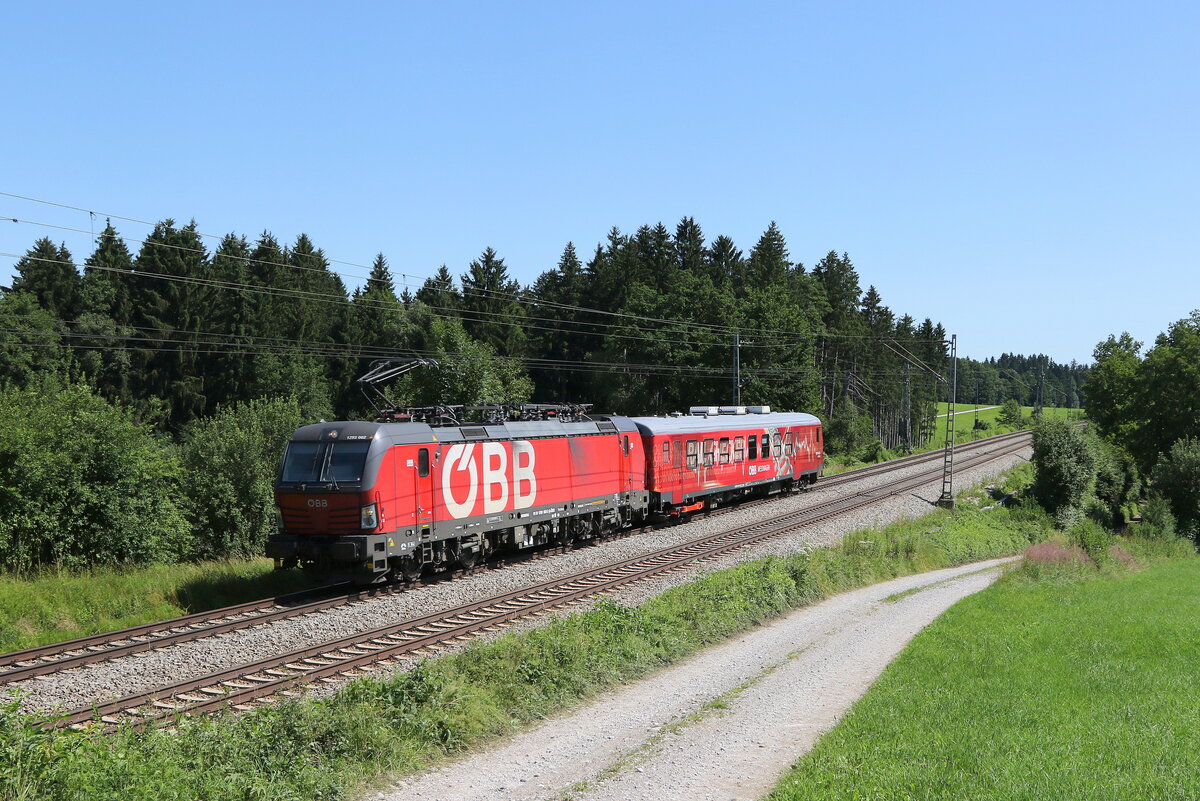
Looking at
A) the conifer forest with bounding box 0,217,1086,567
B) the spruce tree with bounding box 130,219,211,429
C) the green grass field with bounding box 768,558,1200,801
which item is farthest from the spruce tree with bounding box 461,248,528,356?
the green grass field with bounding box 768,558,1200,801

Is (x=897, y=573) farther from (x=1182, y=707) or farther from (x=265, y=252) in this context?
(x=265, y=252)

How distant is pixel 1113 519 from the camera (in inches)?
2140

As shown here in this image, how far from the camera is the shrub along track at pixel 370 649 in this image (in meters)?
12.3

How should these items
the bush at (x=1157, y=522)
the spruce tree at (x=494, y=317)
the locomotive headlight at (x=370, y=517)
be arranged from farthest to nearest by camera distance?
the spruce tree at (x=494, y=317)
the bush at (x=1157, y=522)
the locomotive headlight at (x=370, y=517)

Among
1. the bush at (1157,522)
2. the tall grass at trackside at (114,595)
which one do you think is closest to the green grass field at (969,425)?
the bush at (1157,522)

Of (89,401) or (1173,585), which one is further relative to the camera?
(1173,585)

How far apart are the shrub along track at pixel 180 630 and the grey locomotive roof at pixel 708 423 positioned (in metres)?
9.91

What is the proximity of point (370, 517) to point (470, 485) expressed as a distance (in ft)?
11.6

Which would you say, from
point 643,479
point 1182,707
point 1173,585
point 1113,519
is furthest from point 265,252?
point 1182,707

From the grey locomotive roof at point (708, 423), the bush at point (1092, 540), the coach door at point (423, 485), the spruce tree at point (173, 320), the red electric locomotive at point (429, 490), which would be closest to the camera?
the red electric locomotive at point (429, 490)

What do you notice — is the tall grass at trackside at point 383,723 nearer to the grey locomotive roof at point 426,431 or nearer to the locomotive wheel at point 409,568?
the locomotive wheel at point 409,568

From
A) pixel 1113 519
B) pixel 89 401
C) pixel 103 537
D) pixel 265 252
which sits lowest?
pixel 1113 519

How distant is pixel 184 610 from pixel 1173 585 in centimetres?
2877

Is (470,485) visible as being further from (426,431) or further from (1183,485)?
(1183,485)
